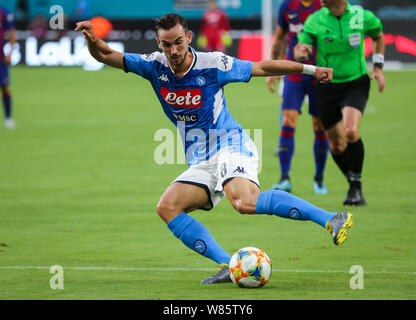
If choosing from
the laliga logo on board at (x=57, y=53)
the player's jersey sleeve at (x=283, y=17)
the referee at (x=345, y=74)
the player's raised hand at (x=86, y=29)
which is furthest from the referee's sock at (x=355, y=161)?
the laliga logo on board at (x=57, y=53)

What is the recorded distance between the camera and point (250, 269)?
20.8 ft

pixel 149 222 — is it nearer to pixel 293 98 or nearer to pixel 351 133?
pixel 351 133

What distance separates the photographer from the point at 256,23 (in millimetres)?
32594

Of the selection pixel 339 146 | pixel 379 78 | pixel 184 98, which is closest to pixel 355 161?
pixel 339 146

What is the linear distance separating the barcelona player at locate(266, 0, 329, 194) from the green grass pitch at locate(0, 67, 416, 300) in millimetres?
331

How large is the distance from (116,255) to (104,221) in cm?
172

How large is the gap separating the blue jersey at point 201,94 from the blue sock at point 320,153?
4.21 metres

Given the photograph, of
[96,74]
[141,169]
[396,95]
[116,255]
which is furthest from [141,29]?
[116,255]

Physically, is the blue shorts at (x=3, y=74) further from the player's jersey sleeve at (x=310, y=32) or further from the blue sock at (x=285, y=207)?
the blue sock at (x=285, y=207)

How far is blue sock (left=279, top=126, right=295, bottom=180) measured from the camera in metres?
11.0

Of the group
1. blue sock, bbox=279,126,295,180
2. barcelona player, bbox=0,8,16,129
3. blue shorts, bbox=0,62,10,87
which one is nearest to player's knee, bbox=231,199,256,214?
blue sock, bbox=279,126,295,180

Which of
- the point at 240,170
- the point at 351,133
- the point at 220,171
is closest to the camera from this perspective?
the point at 240,170

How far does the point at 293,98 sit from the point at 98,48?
4.59 metres
